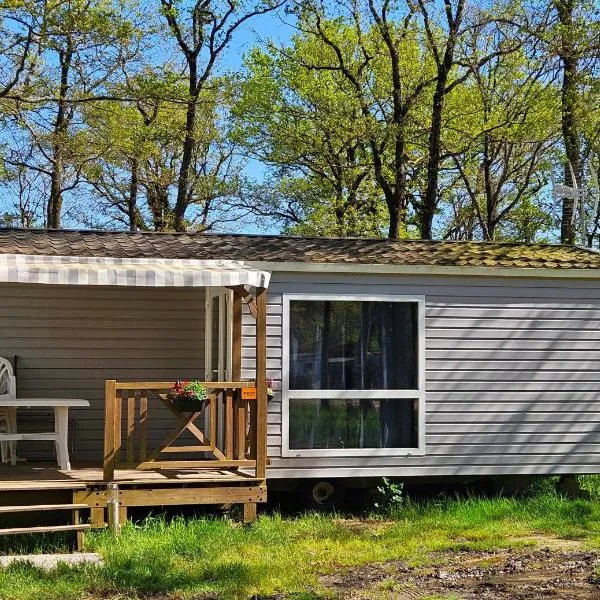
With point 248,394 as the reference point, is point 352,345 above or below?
above

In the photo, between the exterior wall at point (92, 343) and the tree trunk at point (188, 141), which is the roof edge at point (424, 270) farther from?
the tree trunk at point (188, 141)

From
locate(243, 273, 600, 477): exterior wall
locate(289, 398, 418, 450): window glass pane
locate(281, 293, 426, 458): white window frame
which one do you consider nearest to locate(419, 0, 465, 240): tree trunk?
locate(243, 273, 600, 477): exterior wall

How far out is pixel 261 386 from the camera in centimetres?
724

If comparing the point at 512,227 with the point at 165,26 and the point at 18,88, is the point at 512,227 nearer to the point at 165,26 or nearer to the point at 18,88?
the point at 165,26

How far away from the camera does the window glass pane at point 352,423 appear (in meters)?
8.09

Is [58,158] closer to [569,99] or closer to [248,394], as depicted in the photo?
[569,99]

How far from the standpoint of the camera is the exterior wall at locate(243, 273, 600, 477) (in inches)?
324

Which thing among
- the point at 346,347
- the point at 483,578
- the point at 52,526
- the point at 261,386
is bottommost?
the point at 483,578

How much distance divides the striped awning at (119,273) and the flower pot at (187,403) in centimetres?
94

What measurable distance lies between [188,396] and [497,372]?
3162 mm

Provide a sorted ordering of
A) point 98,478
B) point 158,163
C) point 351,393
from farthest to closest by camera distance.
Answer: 1. point 158,163
2. point 351,393
3. point 98,478

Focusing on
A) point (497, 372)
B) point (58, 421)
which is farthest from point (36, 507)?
point (497, 372)

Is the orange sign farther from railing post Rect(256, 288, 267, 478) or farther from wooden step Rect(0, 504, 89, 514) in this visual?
wooden step Rect(0, 504, 89, 514)

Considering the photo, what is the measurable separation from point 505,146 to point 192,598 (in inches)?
720
